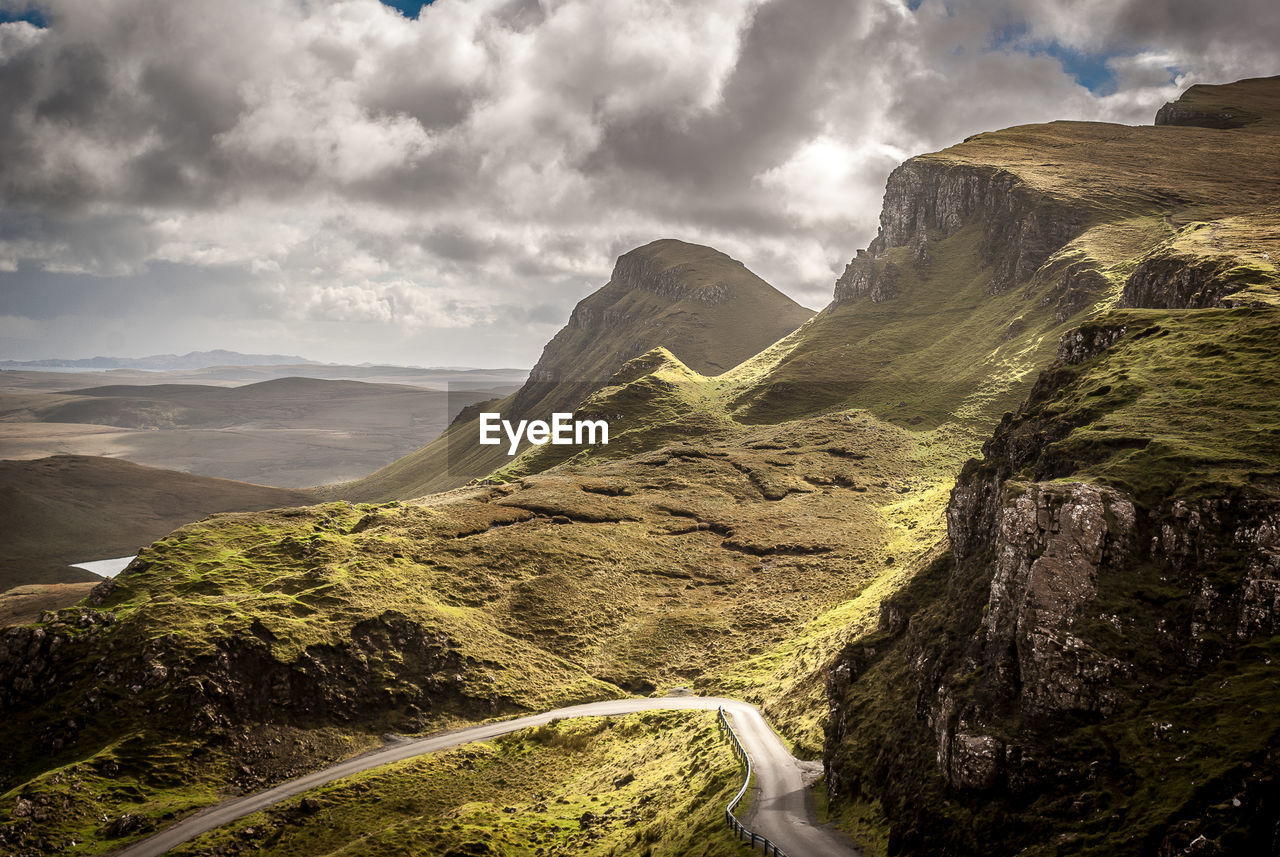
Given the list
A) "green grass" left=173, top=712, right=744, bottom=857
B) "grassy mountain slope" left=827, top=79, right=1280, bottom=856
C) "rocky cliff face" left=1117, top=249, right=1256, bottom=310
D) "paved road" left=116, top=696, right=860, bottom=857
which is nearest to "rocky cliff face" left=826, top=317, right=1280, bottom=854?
"grassy mountain slope" left=827, top=79, right=1280, bottom=856

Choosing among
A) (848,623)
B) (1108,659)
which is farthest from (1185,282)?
(1108,659)

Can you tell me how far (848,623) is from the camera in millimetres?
82062

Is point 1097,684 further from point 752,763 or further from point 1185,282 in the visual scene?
point 1185,282

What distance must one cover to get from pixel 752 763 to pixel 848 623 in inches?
1244

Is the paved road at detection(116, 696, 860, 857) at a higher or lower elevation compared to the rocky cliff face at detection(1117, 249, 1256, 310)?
lower

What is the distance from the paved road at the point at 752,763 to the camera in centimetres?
4025

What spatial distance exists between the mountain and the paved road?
1.94 meters

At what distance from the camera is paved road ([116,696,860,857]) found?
132ft

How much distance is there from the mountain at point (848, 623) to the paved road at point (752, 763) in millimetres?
1943

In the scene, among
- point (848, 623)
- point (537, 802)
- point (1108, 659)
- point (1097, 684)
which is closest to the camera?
point (1097, 684)

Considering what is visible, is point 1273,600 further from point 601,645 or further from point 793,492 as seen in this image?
point 793,492

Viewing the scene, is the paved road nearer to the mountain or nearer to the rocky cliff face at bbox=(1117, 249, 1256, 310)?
the mountain

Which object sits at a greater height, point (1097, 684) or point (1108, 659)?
point (1108, 659)

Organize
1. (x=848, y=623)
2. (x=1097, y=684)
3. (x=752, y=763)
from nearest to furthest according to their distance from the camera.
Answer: (x=1097, y=684) → (x=752, y=763) → (x=848, y=623)
